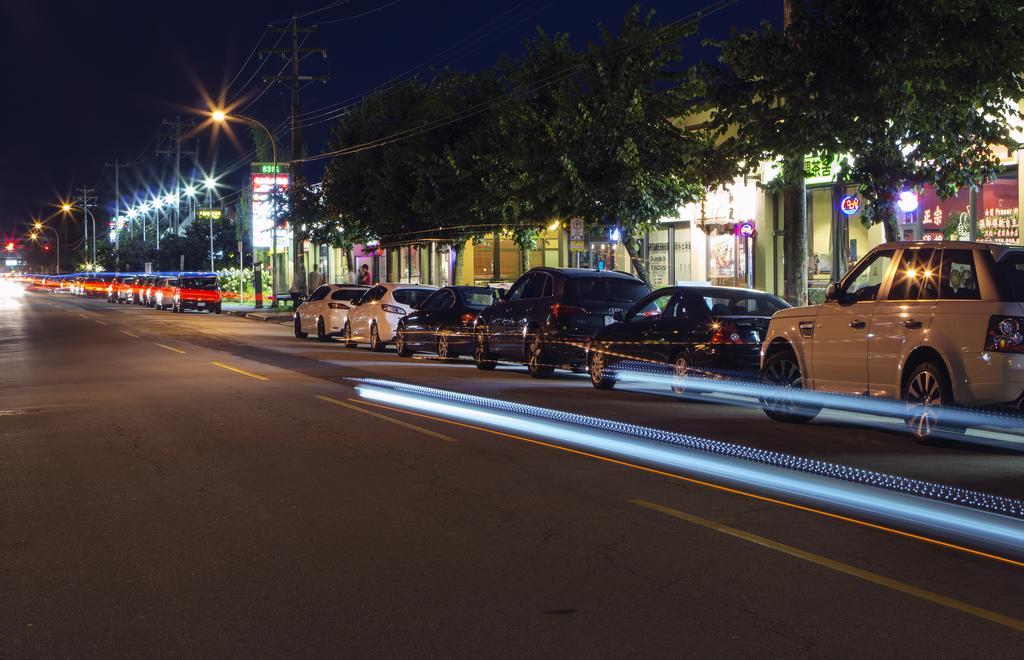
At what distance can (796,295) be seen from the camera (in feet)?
67.5

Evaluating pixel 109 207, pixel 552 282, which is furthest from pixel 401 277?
pixel 109 207

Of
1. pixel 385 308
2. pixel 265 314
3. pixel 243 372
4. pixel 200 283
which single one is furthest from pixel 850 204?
pixel 200 283

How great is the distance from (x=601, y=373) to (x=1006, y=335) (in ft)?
26.2

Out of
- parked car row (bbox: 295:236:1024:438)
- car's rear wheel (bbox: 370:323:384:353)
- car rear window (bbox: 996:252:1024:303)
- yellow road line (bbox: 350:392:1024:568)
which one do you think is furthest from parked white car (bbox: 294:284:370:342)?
car rear window (bbox: 996:252:1024:303)

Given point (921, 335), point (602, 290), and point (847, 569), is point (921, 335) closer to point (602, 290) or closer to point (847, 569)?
point (847, 569)

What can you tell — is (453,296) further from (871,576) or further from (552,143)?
(871,576)

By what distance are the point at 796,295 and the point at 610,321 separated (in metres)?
3.46

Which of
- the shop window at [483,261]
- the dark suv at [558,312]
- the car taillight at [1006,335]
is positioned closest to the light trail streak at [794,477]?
the car taillight at [1006,335]

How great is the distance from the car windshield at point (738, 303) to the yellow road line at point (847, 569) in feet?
27.3

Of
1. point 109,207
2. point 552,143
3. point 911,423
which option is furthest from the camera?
point 109,207

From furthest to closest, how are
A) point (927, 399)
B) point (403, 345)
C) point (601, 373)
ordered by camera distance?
point (403, 345) → point (601, 373) → point (927, 399)

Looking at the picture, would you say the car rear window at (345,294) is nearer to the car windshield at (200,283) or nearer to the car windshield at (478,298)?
the car windshield at (478,298)

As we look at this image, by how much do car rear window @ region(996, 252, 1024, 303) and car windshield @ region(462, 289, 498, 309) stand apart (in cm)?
1426

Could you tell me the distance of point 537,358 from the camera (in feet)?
66.7
